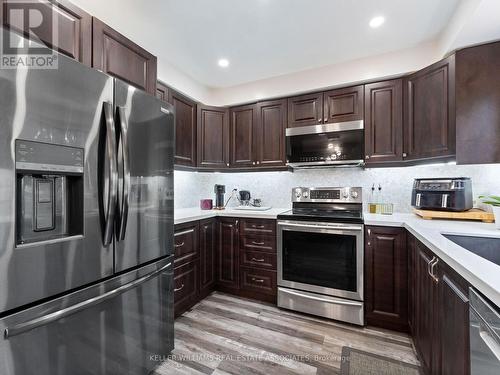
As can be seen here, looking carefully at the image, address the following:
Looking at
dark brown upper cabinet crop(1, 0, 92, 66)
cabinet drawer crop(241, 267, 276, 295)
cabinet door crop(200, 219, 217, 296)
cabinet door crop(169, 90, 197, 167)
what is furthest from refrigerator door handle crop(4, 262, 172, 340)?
cabinet door crop(169, 90, 197, 167)

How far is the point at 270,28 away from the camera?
2055 mm

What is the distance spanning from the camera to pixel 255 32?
211cm

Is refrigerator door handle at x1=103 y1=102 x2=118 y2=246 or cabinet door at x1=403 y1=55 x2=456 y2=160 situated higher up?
cabinet door at x1=403 y1=55 x2=456 y2=160

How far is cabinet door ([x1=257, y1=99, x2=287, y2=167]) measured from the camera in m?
2.86

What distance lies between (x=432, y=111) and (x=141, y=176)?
2.50 meters

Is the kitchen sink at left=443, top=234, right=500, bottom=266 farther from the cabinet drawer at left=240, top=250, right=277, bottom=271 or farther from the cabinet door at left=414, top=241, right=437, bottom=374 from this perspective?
the cabinet drawer at left=240, top=250, right=277, bottom=271

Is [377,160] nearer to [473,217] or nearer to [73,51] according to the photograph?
[473,217]

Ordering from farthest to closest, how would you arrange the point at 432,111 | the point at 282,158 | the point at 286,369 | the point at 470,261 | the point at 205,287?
the point at 282,158 → the point at 205,287 → the point at 432,111 → the point at 286,369 → the point at 470,261

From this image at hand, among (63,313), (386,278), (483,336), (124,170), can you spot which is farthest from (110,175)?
(386,278)

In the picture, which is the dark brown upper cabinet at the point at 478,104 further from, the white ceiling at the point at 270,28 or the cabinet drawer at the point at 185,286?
the cabinet drawer at the point at 185,286

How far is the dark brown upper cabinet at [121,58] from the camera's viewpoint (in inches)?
56.5

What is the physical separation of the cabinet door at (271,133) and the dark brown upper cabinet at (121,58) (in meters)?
1.45

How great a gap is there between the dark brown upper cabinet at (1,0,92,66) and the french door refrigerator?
30cm

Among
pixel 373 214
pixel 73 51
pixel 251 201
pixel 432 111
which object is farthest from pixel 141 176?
pixel 432 111
